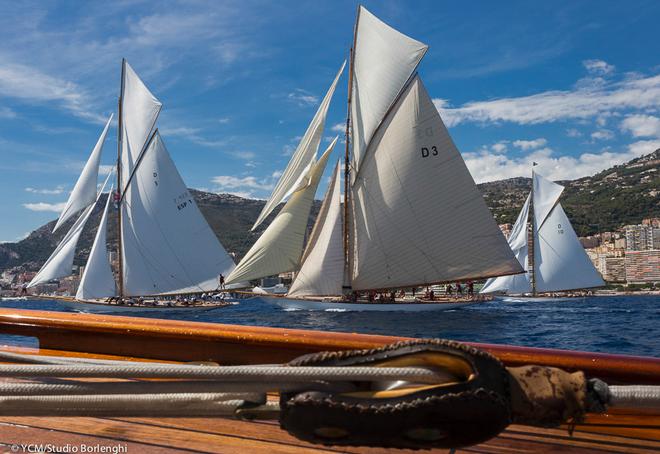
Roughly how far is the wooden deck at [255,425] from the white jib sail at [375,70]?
81.8ft

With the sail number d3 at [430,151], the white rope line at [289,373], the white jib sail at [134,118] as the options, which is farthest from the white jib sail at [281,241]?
the white rope line at [289,373]

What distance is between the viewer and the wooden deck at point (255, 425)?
1783 mm

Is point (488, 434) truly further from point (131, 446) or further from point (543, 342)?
point (543, 342)

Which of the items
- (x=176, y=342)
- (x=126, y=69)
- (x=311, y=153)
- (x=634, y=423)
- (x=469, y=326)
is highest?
(x=126, y=69)

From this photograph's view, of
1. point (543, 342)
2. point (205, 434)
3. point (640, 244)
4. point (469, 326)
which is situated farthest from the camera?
point (640, 244)

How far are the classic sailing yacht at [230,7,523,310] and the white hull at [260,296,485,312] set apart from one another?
94 mm

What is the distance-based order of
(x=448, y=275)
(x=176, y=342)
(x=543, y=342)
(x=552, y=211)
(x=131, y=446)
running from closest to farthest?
(x=131, y=446), (x=176, y=342), (x=543, y=342), (x=448, y=275), (x=552, y=211)

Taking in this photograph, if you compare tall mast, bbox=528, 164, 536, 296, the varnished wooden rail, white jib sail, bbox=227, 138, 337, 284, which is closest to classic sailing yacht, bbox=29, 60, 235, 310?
white jib sail, bbox=227, 138, 337, 284

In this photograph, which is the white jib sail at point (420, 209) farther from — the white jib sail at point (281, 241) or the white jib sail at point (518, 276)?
the white jib sail at point (518, 276)

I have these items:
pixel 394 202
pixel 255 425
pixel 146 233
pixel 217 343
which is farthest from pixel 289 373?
pixel 146 233

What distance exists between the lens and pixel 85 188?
1377 inches

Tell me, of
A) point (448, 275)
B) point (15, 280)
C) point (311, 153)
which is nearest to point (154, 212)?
point (311, 153)

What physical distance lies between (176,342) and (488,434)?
5.95 feet

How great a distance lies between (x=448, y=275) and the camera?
1044 inches
